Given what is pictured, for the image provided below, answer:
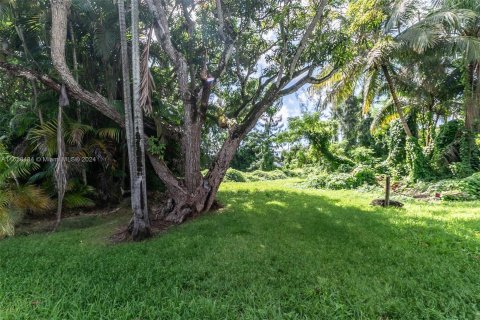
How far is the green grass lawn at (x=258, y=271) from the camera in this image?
2857 millimetres

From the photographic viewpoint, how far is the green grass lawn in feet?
9.37

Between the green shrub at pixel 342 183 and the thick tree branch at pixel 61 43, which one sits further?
the green shrub at pixel 342 183

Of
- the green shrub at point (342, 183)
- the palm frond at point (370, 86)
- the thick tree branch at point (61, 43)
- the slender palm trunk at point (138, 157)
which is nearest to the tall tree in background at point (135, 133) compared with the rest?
the slender palm trunk at point (138, 157)

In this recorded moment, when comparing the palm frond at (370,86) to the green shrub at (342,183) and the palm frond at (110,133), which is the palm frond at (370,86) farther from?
the palm frond at (110,133)

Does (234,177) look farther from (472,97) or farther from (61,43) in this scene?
(61,43)

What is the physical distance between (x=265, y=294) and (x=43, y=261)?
3.50 meters

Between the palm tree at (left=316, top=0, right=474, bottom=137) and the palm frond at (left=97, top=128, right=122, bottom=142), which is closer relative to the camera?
the palm frond at (left=97, top=128, right=122, bottom=142)

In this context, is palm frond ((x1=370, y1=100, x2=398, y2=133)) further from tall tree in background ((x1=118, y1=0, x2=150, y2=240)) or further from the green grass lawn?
tall tree in background ((x1=118, y1=0, x2=150, y2=240))

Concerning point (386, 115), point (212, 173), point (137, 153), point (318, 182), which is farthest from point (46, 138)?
point (386, 115)

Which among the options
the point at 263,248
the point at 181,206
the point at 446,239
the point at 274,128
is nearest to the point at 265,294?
the point at 263,248

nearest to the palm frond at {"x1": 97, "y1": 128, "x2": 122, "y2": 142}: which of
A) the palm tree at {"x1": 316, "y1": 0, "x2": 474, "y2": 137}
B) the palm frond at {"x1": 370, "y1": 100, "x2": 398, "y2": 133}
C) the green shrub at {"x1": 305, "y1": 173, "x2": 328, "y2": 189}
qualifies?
the palm tree at {"x1": 316, "y1": 0, "x2": 474, "y2": 137}

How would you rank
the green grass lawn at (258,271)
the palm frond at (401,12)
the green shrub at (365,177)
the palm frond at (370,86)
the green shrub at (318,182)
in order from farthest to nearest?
1. the green shrub at (318,182)
2. the green shrub at (365,177)
3. the palm frond at (370,86)
4. the palm frond at (401,12)
5. the green grass lawn at (258,271)

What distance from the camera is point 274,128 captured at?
36094 mm

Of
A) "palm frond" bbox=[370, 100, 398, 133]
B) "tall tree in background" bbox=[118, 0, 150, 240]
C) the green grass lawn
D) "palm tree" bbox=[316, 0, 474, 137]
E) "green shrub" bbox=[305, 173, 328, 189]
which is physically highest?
"palm tree" bbox=[316, 0, 474, 137]
